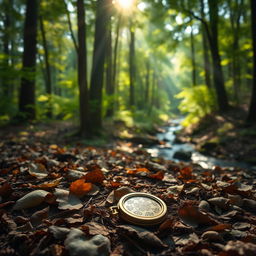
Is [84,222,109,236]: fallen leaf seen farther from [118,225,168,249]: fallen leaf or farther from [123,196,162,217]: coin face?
[123,196,162,217]: coin face

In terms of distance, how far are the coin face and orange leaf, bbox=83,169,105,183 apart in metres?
0.51

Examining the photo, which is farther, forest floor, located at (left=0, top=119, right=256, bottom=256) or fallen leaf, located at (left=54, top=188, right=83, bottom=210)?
fallen leaf, located at (left=54, top=188, right=83, bottom=210)

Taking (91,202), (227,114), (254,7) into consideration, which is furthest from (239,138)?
(91,202)

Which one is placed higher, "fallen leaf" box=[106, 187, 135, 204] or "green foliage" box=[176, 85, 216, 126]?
"green foliage" box=[176, 85, 216, 126]

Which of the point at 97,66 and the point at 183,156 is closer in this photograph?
the point at 183,156

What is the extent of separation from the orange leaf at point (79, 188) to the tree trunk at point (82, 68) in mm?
4527

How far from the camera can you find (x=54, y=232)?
1251mm

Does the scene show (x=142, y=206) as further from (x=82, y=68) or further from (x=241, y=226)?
(x=82, y=68)

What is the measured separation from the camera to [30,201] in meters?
1.61

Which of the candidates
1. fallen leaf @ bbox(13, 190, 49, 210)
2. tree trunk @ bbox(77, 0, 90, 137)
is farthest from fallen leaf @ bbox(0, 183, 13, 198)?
tree trunk @ bbox(77, 0, 90, 137)

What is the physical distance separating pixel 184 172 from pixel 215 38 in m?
10.2

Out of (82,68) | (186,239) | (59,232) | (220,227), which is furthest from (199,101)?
(59,232)

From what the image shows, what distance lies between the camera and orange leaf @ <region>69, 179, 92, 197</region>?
1.79 metres

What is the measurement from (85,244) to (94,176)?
934 millimetres
